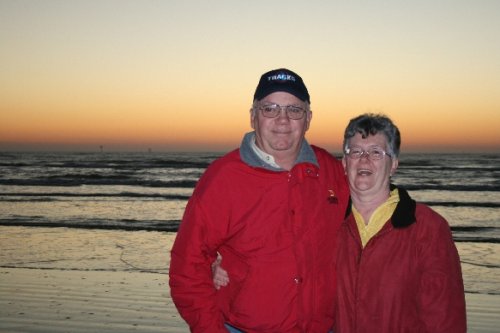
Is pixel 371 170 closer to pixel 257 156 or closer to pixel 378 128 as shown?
pixel 378 128

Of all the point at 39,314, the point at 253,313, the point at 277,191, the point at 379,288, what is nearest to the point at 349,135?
the point at 277,191

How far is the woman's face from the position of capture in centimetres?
306

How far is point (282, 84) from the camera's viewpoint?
313 centimetres

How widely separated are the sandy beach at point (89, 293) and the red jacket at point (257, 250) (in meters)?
3.61

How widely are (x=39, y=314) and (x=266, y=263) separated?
493 cm

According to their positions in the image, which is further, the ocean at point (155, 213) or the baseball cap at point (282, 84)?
the ocean at point (155, 213)

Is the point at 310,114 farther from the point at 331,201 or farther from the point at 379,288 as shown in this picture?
the point at 379,288

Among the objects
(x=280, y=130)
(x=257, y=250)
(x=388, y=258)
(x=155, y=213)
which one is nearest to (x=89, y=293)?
(x=257, y=250)

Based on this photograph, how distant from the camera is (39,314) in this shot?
6.57 m

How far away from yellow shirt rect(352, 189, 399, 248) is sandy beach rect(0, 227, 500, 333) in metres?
3.97

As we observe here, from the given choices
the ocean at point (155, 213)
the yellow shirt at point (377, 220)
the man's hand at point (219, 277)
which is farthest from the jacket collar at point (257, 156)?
the ocean at point (155, 213)

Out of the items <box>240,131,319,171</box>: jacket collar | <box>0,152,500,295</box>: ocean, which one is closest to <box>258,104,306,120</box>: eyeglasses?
<box>240,131,319,171</box>: jacket collar

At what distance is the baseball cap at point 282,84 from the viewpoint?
10.3ft

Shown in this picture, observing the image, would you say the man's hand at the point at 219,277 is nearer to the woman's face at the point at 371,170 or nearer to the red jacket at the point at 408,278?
the red jacket at the point at 408,278
